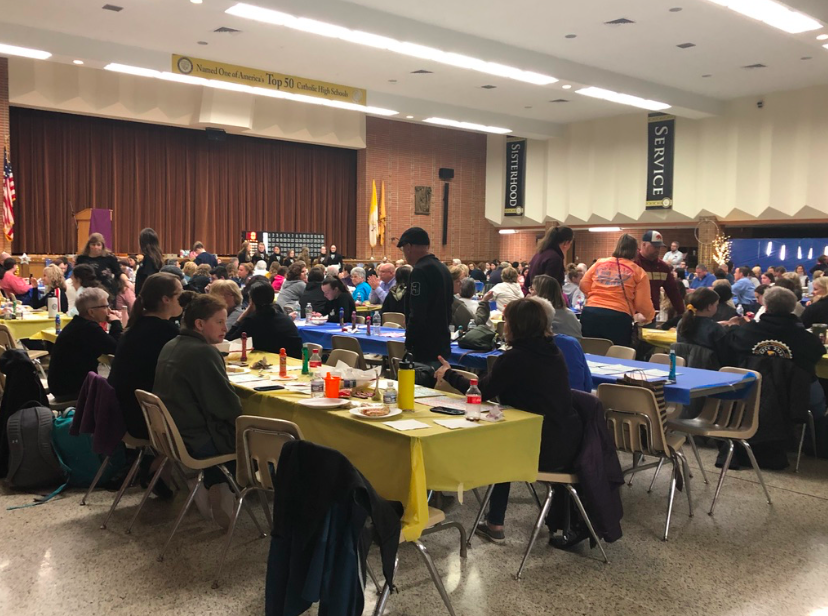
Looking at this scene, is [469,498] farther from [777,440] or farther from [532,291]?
[777,440]

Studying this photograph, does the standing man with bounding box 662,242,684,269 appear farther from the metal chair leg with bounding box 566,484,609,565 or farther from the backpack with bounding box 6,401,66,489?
the backpack with bounding box 6,401,66,489

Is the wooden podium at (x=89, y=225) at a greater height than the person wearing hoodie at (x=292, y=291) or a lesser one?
greater

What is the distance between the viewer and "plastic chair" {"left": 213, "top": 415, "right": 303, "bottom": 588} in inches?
129

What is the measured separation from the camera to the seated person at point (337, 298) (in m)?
8.78

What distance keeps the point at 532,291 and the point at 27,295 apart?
7626mm

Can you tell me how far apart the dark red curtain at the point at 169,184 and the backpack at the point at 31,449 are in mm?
13587

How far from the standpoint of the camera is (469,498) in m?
4.95

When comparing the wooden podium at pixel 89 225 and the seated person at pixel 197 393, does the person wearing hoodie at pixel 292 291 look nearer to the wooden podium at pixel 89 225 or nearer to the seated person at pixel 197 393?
the seated person at pixel 197 393

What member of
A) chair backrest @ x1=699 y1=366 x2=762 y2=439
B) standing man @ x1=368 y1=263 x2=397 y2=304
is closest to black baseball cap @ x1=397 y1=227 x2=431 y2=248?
chair backrest @ x1=699 y1=366 x2=762 y2=439

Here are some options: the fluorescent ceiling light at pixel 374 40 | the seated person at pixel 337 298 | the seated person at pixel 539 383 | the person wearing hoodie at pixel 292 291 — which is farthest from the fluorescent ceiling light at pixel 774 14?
the seated person at pixel 539 383

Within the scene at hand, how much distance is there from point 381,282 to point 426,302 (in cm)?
622

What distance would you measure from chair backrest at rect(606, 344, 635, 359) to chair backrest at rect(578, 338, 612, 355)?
325 millimetres

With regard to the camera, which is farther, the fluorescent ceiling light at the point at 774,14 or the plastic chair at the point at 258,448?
the fluorescent ceiling light at the point at 774,14

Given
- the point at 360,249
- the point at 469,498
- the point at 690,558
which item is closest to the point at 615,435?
the point at 690,558
